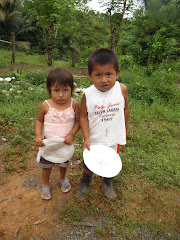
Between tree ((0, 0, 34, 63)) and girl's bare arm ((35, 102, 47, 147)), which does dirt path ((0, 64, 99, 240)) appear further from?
tree ((0, 0, 34, 63))

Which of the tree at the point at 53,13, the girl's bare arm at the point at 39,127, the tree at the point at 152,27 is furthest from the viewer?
the tree at the point at 152,27

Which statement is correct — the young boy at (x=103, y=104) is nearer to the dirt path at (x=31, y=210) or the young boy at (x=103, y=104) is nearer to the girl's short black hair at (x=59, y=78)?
the girl's short black hair at (x=59, y=78)

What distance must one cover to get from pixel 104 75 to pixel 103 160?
745mm

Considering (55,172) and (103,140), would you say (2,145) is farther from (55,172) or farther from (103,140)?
(103,140)

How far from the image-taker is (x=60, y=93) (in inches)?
60.6

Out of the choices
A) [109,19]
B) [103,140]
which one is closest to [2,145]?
[103,140]

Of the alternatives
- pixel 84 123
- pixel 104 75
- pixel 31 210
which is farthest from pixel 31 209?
pixel 104 75

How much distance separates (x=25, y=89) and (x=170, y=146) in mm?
3785

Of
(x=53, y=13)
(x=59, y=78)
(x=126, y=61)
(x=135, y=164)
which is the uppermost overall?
(x=53, y=13)

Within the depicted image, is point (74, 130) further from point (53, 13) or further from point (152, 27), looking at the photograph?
point (152, 27)

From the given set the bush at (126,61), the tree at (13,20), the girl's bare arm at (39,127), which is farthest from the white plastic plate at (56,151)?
the tree at (13,20)

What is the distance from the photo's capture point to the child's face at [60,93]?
1.54 meters

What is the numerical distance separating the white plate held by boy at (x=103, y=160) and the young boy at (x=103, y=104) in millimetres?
78

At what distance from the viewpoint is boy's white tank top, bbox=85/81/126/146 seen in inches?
63.5
